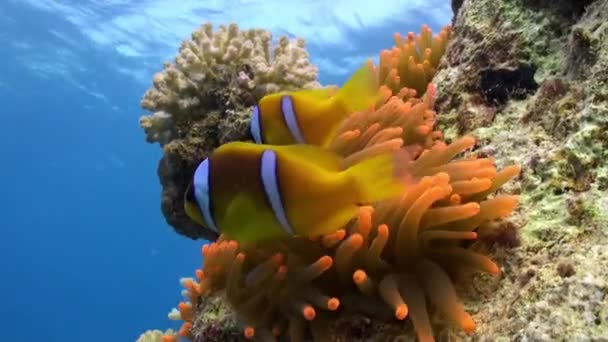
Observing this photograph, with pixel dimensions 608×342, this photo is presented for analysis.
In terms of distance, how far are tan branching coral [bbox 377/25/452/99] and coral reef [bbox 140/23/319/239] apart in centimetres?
123

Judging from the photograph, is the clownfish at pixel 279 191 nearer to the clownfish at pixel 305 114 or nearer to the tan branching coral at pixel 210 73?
the clownfish at pixel 305 114

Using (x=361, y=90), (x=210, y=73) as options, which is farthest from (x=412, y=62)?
(x=210, y=73)

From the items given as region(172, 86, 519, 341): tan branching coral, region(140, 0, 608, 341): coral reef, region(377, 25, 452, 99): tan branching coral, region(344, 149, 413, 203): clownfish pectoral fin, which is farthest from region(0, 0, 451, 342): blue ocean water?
region(344, 149, 413, 203): clownfish pectoral fin

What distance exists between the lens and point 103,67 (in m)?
33.1

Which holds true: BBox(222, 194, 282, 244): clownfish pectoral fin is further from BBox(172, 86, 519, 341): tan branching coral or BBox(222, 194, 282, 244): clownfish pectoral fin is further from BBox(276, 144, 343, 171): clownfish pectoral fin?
BBox(276, 144, 343, 171): clownfish pectoral fin

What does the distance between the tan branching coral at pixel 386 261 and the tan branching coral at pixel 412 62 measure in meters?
1.19

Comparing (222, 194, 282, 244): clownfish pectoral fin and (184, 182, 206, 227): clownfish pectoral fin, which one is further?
(184, 182, 206, 227): clownfish pectoral fin

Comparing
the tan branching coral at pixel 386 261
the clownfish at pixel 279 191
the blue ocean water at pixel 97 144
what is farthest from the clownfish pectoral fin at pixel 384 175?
the blue ocean water at pixel 97 144

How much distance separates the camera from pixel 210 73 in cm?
462

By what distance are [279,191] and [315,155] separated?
0.20 metres

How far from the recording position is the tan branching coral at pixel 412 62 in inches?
130

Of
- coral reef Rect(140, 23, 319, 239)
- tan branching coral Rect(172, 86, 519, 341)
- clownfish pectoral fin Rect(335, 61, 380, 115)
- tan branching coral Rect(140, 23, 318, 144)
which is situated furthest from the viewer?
tan branching coral Rect(140, 23, 318, 144)

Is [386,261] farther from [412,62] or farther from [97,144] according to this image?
Answer: [97,144]

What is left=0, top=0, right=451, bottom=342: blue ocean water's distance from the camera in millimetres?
22375
